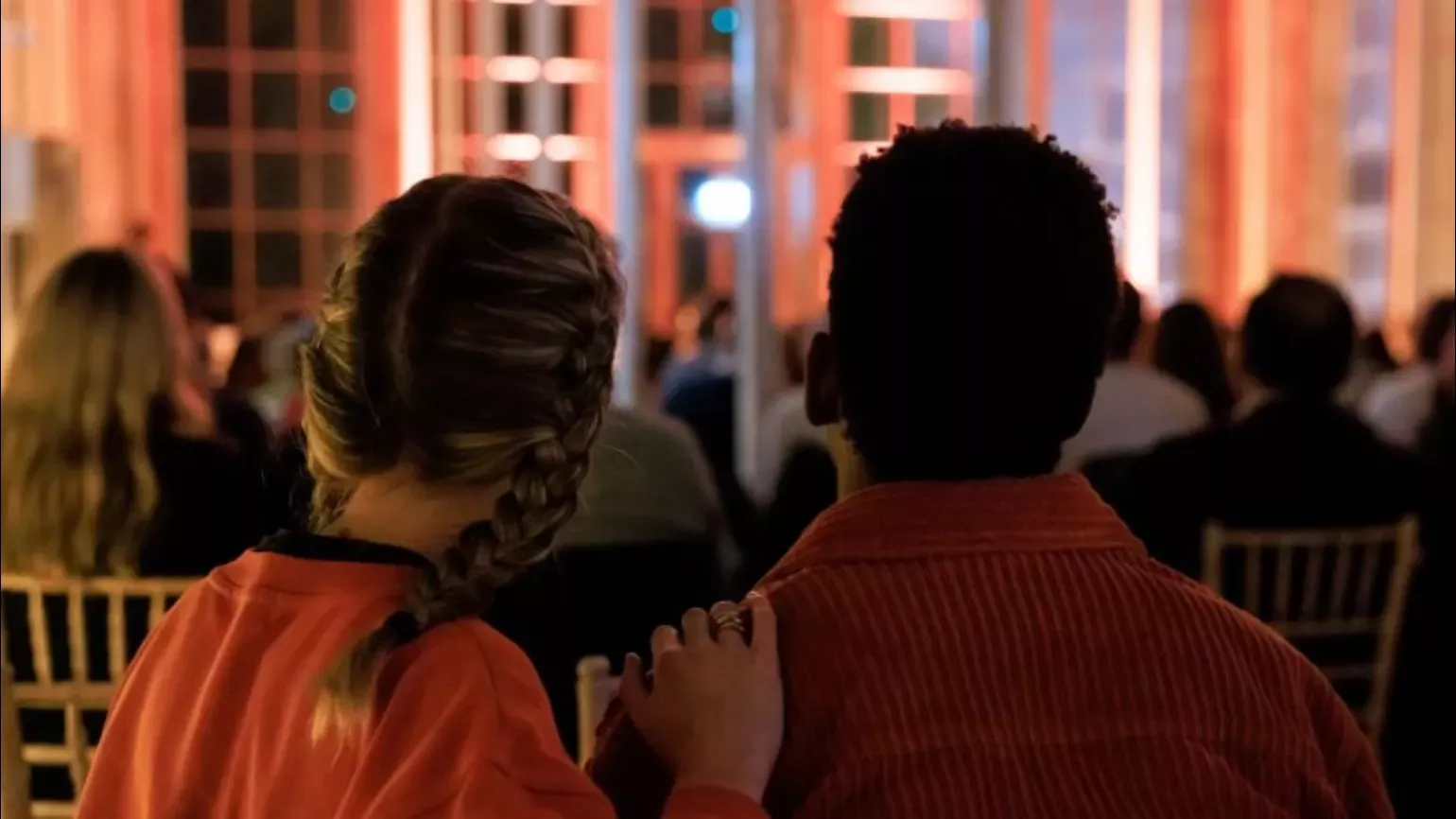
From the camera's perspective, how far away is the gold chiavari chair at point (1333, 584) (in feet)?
7.95

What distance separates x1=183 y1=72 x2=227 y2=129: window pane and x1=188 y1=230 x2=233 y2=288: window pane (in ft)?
1.56

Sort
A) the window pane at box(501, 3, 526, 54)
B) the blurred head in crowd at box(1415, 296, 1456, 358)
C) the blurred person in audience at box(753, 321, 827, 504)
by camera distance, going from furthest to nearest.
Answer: the window pane at box(501, 3, 526, 54) < the blurred head in crowd at box(1415, 296, 1456, 358) < the blurred person in audience at box(753, 321, 827, 504)

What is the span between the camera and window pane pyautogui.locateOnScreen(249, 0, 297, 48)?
7.04m

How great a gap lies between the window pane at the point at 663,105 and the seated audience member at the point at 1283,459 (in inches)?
205

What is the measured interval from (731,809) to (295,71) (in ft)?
22.2

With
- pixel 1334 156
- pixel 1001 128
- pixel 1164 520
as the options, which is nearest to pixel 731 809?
pixel 1001 128

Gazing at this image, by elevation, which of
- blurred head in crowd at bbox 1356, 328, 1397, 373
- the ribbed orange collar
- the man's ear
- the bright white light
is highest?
the bright white light

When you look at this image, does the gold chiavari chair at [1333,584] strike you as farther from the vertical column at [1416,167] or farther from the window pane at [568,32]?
the window pane at [568,32]

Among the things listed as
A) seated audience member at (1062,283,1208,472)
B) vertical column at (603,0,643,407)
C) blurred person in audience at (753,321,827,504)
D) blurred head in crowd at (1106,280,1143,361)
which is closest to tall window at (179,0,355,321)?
vertical column at (603,0,643,407)

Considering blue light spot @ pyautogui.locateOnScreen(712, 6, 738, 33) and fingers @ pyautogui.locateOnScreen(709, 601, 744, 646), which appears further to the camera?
blue light spot @ pyautogui.locateOnScreen(712, 6, 738, 33)

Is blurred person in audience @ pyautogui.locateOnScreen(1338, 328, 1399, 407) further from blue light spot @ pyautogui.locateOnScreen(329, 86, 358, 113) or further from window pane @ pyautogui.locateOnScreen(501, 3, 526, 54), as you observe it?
blue light spot @ pyautogui.locateOnScreen(329, 86, 358, 113)

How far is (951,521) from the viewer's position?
866mm

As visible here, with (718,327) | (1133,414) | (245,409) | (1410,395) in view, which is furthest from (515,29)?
(1410,395)

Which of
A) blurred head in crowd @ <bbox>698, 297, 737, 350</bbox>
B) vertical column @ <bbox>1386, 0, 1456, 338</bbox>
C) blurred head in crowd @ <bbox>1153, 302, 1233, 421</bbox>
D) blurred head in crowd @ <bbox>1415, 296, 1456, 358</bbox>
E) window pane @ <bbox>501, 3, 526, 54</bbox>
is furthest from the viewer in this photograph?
window pane @ <bbox>501, 3, 526, 54</bbox>
